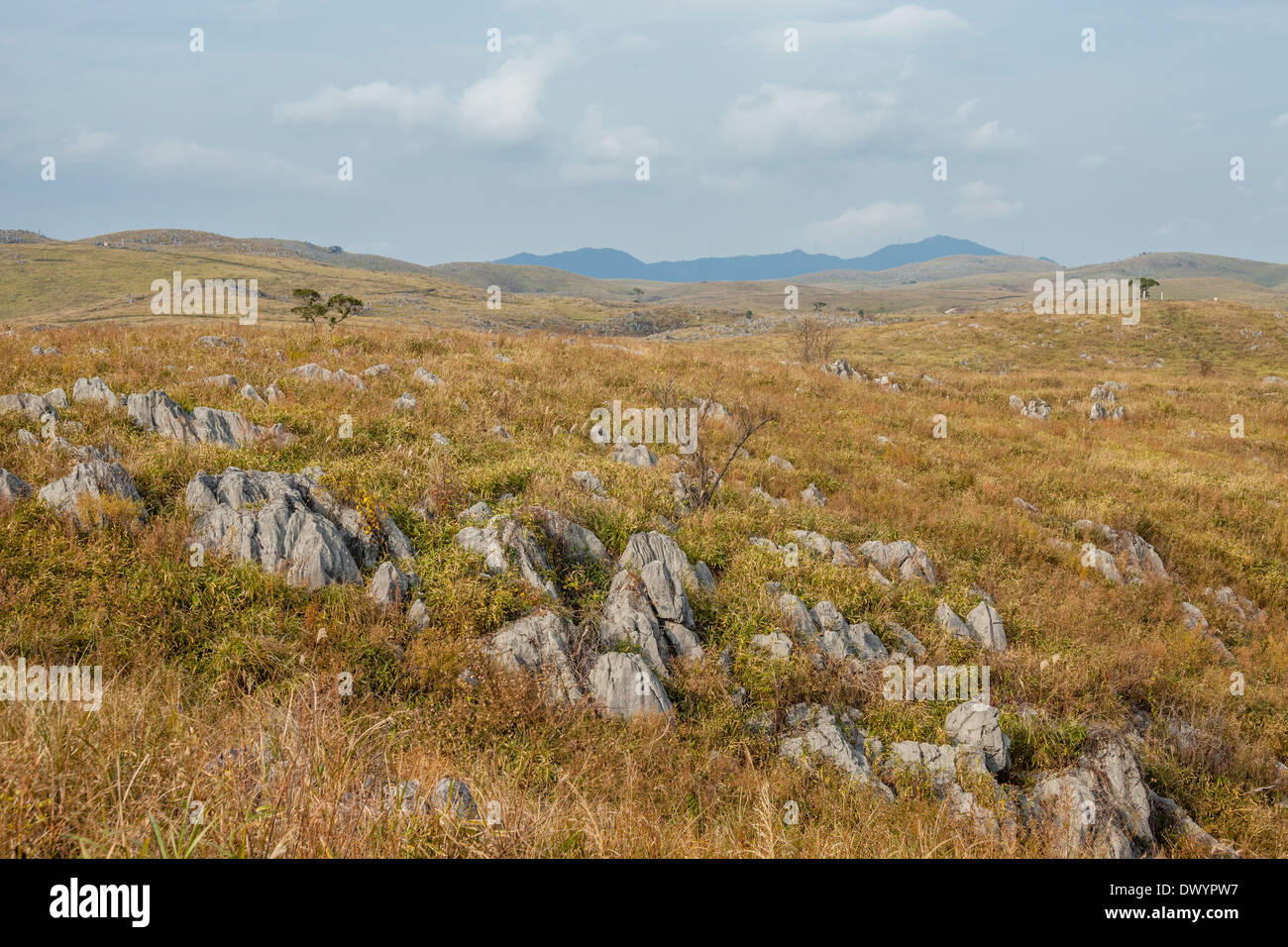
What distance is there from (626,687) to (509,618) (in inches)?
61.9

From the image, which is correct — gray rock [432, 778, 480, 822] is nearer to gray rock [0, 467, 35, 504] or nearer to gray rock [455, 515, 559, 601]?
gray rock [455, 515, 559, 601]

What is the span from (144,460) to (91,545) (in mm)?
1944

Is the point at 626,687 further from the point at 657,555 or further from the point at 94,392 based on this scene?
the point at 94,392

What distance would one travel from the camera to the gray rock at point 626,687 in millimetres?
6145

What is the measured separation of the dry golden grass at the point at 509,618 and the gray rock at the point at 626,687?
0.22 m

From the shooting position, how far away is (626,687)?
246 inches

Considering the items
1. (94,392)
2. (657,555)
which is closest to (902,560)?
(657,555)

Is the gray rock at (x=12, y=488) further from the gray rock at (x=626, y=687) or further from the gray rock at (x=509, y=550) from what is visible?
the gray rock at (x=626, y=687)

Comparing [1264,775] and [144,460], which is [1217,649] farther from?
[144,460]

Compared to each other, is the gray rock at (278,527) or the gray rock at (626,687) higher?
the gray rock at (278,527)

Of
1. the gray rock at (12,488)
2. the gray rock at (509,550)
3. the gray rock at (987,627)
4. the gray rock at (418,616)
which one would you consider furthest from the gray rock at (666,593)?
the gray rock at (12,488)

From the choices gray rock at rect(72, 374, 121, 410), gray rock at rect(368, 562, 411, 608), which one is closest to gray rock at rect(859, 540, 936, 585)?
gray rock at rect(368, 562, 411, 608)

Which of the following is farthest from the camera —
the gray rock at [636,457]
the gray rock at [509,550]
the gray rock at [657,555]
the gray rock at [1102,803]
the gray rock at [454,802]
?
the gray rock at [636,457]

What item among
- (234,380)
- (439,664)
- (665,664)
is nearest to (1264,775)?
(665,664)
